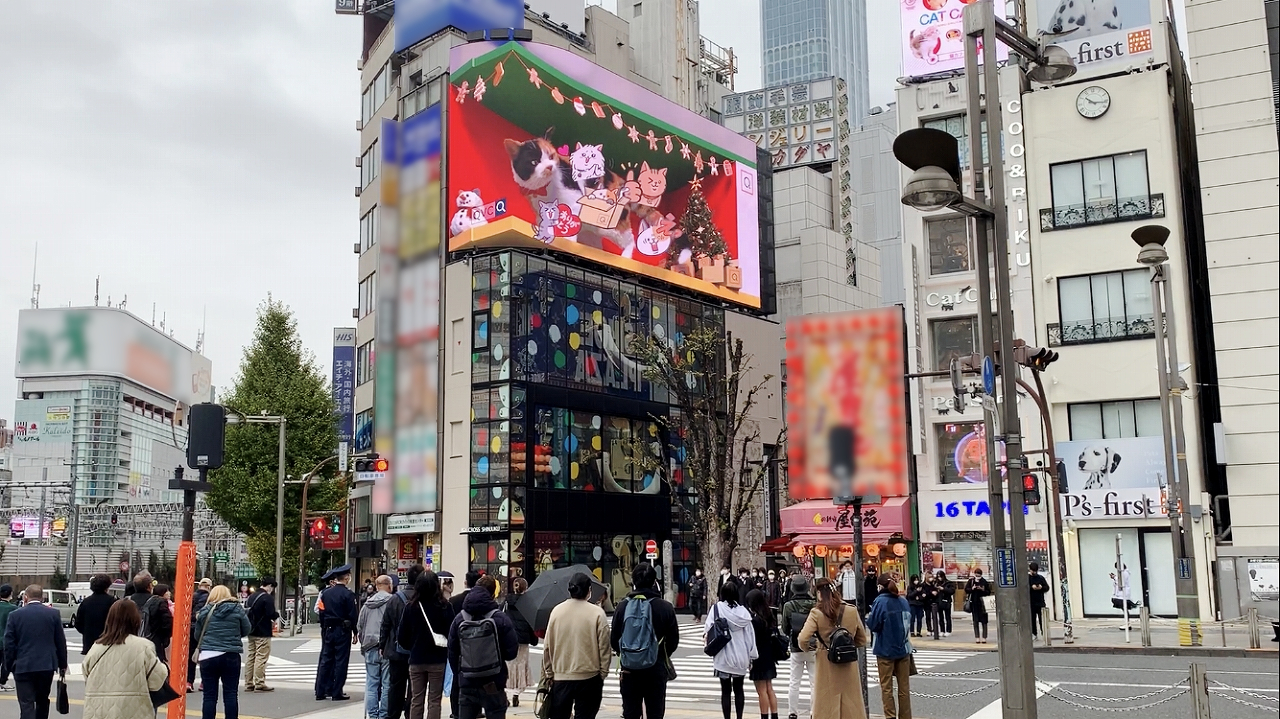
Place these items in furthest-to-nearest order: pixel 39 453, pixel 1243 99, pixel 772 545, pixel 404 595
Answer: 1. pixel 39 453
2. pixel 772 545
3. pixel 1243 99
4. pixel 404 595

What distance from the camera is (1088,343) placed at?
37.0 m

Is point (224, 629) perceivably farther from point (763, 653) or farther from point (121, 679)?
point (763, 653)

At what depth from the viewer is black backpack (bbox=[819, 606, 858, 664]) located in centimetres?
1118

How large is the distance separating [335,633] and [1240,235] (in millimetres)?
28460

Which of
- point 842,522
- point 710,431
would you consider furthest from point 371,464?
point 842,522

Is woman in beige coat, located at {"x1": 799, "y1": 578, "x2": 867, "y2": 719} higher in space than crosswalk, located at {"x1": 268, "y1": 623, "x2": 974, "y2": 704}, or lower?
higher

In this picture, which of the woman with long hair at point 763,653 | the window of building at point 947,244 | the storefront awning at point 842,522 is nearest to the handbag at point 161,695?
the woman with long hair at point 763,653

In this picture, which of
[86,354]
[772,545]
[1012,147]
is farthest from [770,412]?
[86,354]

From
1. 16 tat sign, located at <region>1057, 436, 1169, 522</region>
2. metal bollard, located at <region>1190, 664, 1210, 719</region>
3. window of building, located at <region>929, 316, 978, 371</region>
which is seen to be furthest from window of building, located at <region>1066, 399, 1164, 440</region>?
metal bollard, located at <region>1190, 664, 1210, 719</region>

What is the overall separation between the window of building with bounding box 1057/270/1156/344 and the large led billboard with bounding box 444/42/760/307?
21.2 metres

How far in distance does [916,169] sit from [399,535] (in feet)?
136

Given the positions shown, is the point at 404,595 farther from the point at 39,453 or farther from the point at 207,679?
the point at 39,453

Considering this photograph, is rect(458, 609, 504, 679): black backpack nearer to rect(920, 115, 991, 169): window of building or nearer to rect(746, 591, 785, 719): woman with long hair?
→ rect(746, 591, 785, 719): woman with long hair

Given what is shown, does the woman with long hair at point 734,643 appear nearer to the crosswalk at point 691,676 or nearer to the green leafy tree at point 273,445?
the crosswalk at point 691,676
